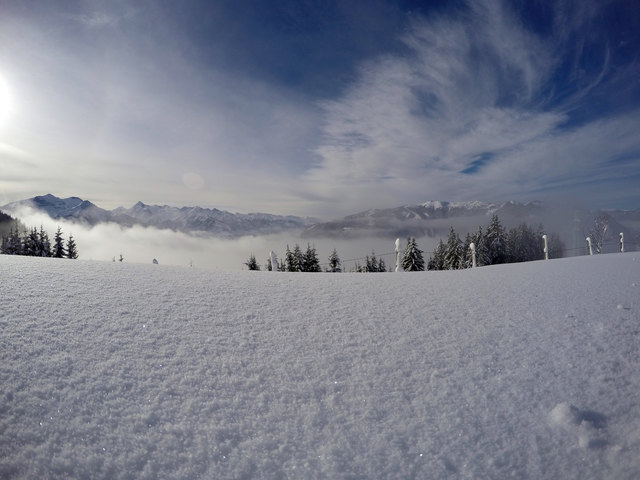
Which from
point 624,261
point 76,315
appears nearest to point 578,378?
point 76,315

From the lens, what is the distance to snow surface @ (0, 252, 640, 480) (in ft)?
8.99

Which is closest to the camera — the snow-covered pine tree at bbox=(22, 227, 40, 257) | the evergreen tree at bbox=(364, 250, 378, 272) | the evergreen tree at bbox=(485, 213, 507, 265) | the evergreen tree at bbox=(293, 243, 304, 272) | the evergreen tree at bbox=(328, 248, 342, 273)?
the snow-covered pine tree at bbox=(22, 227, 40, 257)

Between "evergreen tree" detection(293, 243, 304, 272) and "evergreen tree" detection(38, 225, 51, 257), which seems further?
"evergreen tree" detection(293, 243, 304, 272)

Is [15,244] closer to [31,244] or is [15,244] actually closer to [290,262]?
[31,244]

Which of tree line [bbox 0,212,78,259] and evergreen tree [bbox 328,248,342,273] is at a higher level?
tree line [bbox 0,212,78,259]

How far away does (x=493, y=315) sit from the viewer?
533 centimetres

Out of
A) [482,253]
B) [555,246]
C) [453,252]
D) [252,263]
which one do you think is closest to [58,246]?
[252,263]

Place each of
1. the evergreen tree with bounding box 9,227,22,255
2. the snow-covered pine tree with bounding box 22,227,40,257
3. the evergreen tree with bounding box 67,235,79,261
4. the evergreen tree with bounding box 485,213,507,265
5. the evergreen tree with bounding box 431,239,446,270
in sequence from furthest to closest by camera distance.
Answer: the evergreen tree with bounding box 431,239,446,270
the evergreen tree with bounding box 67,235,79,261
the evergreen tree with bounding box 485,213,507,265
the evergreen tree with bounding box 9,227,22,255
the snow-covered pine tree with bounding box 22,227,40,257

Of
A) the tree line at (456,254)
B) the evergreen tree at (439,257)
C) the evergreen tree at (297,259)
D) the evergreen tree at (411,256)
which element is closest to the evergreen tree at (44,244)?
the tree line at (456,254)

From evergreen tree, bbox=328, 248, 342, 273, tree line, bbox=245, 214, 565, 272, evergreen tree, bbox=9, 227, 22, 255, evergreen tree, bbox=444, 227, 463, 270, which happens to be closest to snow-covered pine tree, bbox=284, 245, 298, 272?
tree line, bbox=245, 214, 565, 272

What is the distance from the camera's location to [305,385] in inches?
141

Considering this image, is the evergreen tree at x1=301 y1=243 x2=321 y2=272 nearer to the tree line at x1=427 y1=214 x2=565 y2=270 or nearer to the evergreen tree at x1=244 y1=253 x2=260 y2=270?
the evergreen tree at x1=244 y1=253 x2=260 y2=270

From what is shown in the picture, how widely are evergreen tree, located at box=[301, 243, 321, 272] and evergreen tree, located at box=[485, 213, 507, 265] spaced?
2407cm

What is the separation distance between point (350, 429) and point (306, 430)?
0.44 m
